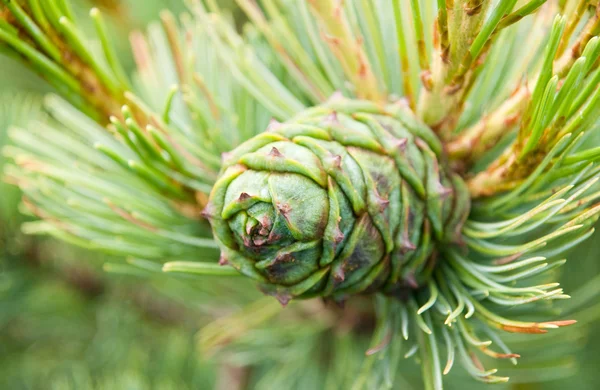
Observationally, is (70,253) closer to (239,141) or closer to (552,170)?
(239,141)

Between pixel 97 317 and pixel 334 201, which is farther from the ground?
pixel 334 201

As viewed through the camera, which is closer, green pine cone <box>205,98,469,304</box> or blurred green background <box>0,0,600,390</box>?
green pine cone <box>205,98,469,304</box>

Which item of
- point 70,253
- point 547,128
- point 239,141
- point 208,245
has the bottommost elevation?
point 70,253

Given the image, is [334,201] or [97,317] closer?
[334,201]

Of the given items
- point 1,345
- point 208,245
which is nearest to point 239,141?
point 208,245
